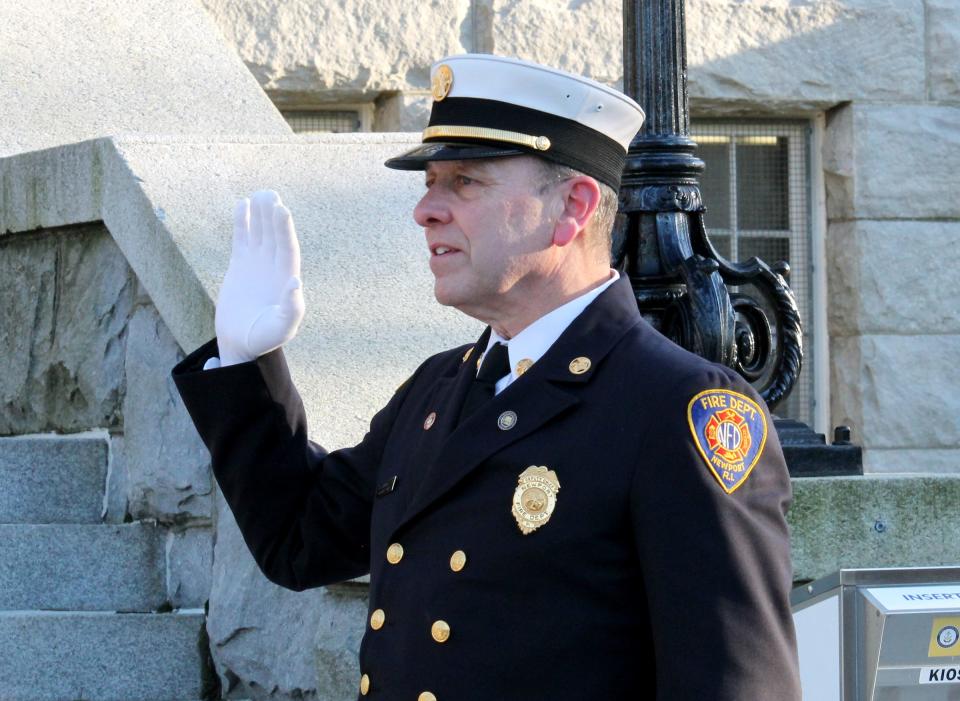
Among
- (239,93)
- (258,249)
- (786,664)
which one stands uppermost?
(239,93)

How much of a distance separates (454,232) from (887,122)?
15.9ft

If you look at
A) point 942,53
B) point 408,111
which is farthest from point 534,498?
point 942,53

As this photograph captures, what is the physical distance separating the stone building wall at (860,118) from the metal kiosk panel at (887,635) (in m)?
4.15

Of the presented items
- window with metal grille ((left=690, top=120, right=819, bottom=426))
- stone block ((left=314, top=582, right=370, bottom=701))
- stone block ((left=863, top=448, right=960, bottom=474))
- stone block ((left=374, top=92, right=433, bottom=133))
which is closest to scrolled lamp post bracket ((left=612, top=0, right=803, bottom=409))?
stone block ((left=314, top=582, right=370, bottom=701))

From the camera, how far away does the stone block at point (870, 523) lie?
124 inches

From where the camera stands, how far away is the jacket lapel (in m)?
2.14

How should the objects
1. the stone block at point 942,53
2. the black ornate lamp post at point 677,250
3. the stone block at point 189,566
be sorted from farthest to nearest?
the stone block at point 942,53
the stone block at point 189,566
the black ornate lamp post at point 677,250

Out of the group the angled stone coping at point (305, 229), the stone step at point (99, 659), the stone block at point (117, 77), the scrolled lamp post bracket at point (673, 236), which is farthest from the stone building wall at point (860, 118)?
the stone step at point (99, 659)

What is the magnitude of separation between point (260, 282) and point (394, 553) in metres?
0.45

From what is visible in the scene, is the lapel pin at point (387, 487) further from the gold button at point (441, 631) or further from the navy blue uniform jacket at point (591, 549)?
the gold button at point (441, 631)

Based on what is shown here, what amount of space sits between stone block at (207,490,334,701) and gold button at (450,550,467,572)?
1.08 metres

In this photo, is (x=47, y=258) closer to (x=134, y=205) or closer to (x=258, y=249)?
(x=134, y=205)

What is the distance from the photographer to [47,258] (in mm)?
4520

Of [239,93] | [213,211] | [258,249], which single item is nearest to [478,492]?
[258,249]
